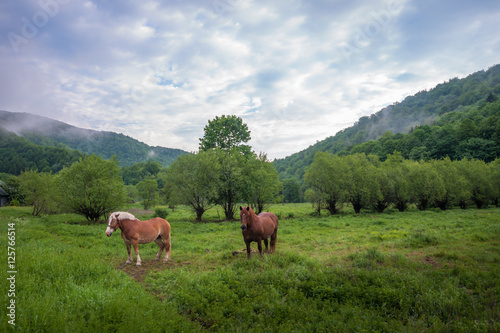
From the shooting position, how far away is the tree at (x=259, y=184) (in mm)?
32250

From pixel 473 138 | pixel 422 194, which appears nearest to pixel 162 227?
pixel 422 194

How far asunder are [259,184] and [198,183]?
9.11 metres

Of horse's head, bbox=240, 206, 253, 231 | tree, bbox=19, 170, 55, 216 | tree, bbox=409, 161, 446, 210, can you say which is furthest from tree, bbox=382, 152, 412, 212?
tree, bbox=19, 170, 55, 216

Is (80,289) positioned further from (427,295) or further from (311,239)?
(311,239)

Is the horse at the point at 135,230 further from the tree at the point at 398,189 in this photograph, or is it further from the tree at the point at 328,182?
the tree at the point at 398,189

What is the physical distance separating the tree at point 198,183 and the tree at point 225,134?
7714 millimetres

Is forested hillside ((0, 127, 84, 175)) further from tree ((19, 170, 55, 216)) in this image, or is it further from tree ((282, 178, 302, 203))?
tree ((282, 178, 302, 203))

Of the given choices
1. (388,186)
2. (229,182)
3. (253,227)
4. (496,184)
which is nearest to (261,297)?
(253,227)

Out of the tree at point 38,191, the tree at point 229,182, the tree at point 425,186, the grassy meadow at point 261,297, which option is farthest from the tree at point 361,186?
the tree at point 38,191

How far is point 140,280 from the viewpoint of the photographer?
7.84 m

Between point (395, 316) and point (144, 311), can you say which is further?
point (395, 316)

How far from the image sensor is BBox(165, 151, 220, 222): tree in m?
29.5

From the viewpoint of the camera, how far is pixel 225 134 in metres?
39.6

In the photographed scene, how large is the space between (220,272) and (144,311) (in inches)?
132
